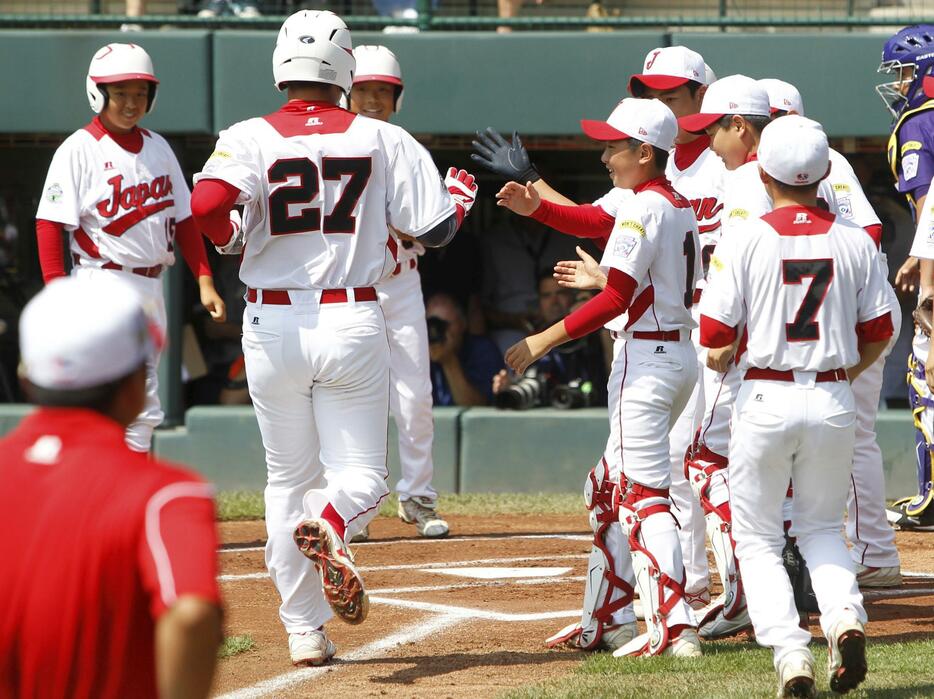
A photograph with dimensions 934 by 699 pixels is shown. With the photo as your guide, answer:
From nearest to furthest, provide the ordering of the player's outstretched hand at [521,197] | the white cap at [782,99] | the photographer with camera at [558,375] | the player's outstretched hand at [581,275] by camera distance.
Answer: the player's outstretched hand at [581,275]
the player's outstretched hand at [521,197]
the white cap at [782,99]
the photographer with camera at [558,375]

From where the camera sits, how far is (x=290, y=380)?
188 inches

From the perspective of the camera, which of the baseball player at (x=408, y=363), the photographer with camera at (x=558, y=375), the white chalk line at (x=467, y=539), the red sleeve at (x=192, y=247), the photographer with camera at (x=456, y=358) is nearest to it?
the red sleeve at (x=192, y=247)

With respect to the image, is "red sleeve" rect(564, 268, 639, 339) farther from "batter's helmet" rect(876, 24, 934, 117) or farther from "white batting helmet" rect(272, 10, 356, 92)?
"batter's helmet" rect(876, 24, 934, 117)

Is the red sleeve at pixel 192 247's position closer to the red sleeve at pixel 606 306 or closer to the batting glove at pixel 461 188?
the batting glove at pixel 461 188

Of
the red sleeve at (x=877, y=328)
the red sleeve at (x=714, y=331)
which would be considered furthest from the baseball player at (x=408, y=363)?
the red sleeve at (x=877, y=328)

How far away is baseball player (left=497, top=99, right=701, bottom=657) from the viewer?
473 cm

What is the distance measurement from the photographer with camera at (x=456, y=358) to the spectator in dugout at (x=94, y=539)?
7.66m

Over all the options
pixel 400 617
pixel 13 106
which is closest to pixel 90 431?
pixel 400 617

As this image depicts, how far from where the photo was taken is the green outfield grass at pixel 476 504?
8480 mm

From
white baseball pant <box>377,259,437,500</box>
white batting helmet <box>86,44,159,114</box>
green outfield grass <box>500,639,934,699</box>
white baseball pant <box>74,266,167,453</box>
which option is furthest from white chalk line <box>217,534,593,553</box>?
green outfield grass <box>500,639,934,699</box>

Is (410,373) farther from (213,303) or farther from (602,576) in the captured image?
(602,576)

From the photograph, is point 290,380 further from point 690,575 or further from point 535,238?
point 535,238

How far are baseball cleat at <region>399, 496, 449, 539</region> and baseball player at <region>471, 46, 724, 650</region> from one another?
2165mm

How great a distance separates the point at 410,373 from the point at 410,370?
0.02 metres
